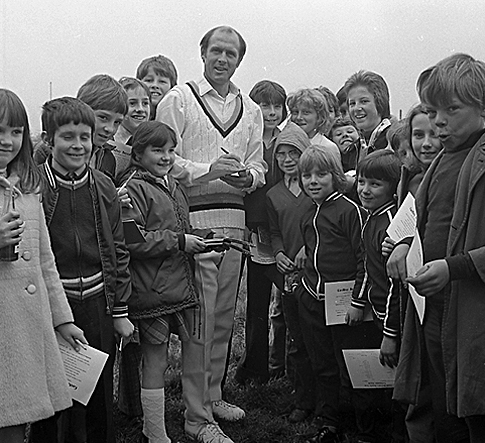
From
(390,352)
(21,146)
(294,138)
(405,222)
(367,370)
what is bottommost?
(367,370)

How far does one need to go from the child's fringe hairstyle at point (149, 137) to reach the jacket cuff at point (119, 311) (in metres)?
0.86

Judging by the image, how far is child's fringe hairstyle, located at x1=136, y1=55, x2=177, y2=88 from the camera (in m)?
5.65

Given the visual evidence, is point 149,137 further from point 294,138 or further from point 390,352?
point 390,352

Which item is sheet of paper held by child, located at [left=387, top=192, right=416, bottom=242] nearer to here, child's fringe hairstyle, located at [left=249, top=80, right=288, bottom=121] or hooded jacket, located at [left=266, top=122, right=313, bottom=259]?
hooded jacket, located at [left=266, top=122, right=313, bottom=259]

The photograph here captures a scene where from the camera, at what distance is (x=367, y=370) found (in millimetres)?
3801

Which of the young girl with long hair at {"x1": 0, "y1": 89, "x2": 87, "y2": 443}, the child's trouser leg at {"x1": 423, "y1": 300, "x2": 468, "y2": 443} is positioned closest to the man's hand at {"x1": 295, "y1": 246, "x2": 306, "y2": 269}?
the child's trouser leg at {"x1": 423, "y1": 300, "x2": 468, "y2": 443}

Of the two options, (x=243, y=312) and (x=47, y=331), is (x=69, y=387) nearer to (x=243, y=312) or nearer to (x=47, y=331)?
(x=47, y=331)

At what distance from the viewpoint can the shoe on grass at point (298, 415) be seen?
4.60 m

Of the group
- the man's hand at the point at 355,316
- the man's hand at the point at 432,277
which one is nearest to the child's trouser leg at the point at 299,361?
the man's hand at the point at 355,316

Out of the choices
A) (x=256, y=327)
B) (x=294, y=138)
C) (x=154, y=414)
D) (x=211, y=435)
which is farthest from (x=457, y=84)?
(x=256, y=327)

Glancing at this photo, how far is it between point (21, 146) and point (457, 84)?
174 cm

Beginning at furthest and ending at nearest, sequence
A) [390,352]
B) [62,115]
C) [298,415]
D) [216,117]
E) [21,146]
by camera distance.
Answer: [298,415] → [216,117] → [390,352] → [62,115] → [21,146]

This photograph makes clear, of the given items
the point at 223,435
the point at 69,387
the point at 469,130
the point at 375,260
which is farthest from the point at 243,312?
the point at 469,130

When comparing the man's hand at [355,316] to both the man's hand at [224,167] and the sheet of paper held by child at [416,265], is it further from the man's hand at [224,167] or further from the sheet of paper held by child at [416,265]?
the man's hand at [224,167]
